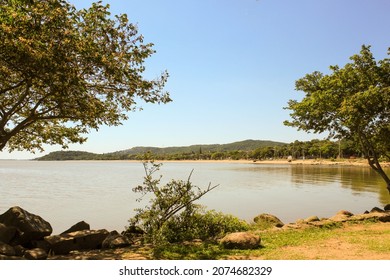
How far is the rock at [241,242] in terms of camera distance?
1203 centimetres

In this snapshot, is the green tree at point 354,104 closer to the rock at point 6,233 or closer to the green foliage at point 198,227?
the green foliage at point 198,227

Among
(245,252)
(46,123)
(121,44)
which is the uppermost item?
(121,44)

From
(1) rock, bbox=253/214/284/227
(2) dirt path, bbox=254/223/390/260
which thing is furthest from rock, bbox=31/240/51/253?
(1) rock, bbox=253/214/284/227

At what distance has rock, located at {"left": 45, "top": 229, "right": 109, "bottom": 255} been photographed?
12234mm

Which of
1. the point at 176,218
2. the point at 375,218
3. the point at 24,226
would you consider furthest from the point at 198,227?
the point at 375,218

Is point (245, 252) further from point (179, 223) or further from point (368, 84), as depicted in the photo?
point (368, 84)

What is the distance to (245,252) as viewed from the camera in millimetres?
11461

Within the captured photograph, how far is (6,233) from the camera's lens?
40.8 feet

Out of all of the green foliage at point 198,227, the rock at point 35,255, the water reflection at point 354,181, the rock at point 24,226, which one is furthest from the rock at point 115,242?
the water reflection at point 354,181

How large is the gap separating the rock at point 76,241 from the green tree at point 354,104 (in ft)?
49.6

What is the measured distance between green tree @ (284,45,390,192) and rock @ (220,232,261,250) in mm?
10784

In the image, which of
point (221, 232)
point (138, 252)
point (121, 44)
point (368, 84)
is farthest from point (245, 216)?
point (121, 44)

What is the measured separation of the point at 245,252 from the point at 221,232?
14.1ft

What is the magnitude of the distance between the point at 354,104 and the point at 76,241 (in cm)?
1685
